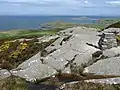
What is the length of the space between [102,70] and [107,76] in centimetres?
89

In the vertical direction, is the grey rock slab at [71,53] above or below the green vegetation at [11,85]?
above

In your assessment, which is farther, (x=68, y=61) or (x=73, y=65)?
(x=68, y=61)

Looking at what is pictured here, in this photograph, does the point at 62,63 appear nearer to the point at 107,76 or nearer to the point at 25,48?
the point at 107,76

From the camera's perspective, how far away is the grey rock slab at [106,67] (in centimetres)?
2283

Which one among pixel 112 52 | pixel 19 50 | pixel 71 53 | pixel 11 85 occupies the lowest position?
pixel 19 50

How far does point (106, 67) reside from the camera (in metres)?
23.4

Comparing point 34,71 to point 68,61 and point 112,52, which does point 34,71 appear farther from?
point 112,52

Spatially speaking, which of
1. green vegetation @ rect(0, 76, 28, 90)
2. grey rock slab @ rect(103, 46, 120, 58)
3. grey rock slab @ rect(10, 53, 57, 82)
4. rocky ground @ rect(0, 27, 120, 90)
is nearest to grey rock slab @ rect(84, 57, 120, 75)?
rocky ground @ rect(0, 27, 120, 90)

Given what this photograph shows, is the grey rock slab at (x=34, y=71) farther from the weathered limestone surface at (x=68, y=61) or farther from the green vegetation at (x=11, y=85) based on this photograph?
the green vegetation at (x=11, y=85)

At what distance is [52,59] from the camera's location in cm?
2645

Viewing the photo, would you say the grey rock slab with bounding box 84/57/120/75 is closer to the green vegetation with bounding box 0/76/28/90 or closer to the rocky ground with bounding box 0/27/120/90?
the rocky ground with bounding box 0/27/120/90

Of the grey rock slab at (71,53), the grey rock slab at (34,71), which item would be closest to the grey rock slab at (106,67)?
the grey rock slab at (71,53)

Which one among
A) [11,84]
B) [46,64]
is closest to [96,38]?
[46,64]

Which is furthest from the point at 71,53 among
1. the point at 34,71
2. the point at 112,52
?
the point at 34,71
